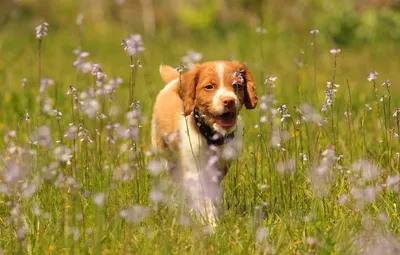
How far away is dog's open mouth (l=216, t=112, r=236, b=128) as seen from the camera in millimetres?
4074

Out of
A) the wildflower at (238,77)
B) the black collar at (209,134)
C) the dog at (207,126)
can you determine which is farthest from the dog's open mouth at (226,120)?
the wildflower at (238,77)

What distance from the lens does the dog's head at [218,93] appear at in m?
3.95

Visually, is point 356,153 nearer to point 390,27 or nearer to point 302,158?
point 302,158

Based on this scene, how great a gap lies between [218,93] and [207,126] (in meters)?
0.30

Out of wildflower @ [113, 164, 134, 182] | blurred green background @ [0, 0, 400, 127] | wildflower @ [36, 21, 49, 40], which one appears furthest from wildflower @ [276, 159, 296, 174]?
blurred green background @ [0, 0, 400, 127]

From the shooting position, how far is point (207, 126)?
4219 millimetres

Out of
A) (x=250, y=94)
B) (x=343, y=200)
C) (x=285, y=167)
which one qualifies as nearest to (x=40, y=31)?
(x=250, y=94)

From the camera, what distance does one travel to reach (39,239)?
341 centimetres

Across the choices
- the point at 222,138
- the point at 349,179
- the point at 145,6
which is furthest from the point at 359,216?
the point at 145,6

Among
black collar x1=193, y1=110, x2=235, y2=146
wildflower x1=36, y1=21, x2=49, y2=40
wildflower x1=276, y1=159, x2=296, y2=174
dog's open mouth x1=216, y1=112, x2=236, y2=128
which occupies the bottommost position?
wildflower x1=276, y1=159, x2=296, y2=174

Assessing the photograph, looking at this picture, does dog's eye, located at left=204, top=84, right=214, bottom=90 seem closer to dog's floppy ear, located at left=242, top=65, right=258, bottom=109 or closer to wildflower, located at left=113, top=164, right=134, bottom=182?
dog's floppy ear, located at left=242, top=65, right=258, bottom=109

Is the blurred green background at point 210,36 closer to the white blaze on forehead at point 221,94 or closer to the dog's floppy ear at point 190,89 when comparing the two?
the dog's floppy ear at point 190,89

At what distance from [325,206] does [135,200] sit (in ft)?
3.42

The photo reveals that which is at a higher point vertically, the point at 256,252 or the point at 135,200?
the point at 135,200
